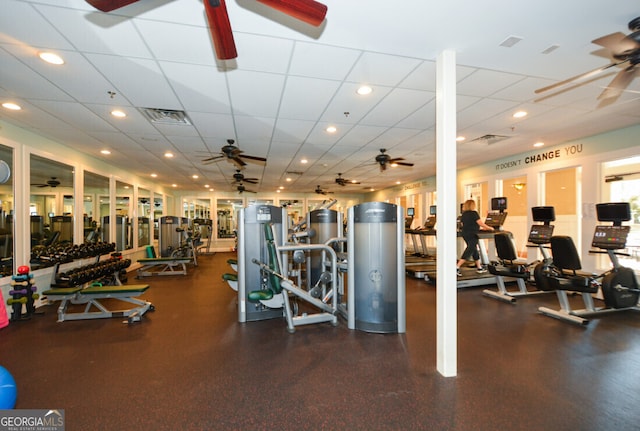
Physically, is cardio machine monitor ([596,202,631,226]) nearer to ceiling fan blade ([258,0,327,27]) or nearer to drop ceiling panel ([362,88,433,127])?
drop ceiling panel ([362,88,433,127])

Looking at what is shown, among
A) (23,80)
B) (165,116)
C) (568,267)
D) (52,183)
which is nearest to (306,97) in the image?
(165,116)

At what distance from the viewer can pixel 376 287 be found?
3.60 m

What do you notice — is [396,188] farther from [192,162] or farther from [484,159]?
[192,162]

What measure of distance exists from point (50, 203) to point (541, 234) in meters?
9.44

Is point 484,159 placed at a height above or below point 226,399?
above

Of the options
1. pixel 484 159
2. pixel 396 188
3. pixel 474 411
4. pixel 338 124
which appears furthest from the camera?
pixel 396 188

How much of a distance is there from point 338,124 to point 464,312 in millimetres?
3512

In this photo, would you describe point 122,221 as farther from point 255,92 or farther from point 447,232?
point 447,232

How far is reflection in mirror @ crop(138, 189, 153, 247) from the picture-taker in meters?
9.31

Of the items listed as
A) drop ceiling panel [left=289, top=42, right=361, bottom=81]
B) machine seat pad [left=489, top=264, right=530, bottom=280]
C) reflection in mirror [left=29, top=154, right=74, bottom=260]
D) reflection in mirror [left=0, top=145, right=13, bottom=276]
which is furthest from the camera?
reflection in mirror [left=29, top=154, right=74, bottom=260]

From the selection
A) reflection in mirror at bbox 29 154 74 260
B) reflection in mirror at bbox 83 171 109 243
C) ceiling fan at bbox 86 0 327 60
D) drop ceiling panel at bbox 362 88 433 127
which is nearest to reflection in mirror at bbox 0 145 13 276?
reflection in mirror at bbox 29 154 74 260

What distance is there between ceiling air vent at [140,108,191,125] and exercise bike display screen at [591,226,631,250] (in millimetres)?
6197

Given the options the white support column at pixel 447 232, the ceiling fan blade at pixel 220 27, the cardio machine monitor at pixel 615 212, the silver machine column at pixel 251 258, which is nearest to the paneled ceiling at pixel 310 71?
the ceiling fan blade at pixel 220 27

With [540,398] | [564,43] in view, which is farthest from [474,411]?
→ [564,43]
